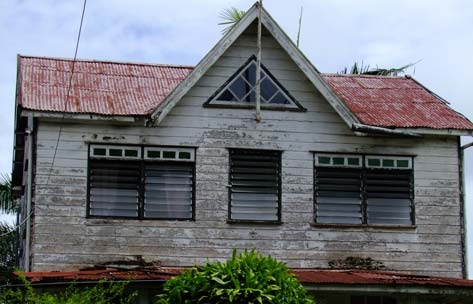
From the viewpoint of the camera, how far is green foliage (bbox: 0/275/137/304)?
15922mm

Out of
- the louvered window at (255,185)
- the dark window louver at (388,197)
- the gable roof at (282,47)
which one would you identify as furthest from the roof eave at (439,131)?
the louvered window at (255,185)

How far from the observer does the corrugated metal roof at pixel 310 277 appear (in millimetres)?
17953

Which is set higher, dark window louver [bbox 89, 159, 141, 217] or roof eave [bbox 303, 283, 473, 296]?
dark window louver [bbox 89, 159, 141, 217]

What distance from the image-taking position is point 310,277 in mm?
18734

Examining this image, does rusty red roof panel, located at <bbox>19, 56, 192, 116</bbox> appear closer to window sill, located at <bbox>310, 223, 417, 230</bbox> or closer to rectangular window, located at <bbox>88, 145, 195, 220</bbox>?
rectangular window, located at <bbox>88, 145, 195, 220</bbox>

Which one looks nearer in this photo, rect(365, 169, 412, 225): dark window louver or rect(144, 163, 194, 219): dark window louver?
rect(144, 163, 194, 219): dark window louver

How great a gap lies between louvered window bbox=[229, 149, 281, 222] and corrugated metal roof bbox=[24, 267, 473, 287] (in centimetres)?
140

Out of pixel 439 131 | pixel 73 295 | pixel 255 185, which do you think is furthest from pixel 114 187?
pixel 439 131

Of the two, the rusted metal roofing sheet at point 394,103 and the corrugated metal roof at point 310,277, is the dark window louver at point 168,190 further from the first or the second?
the rusted metal roofing sheet at point 394,103

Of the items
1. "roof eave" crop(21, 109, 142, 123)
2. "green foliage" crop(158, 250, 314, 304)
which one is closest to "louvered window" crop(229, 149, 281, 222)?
"roof eave" crop(21, 109, 142, 123)

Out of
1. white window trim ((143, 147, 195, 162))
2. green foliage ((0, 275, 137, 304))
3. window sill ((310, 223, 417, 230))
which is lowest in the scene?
green foliage ((0, 275, 137, 304))

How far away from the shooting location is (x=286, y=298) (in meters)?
16.1

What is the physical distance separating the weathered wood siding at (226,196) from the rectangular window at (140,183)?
0.59ft

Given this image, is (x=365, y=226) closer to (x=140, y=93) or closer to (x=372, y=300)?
(x=372, y=300)
